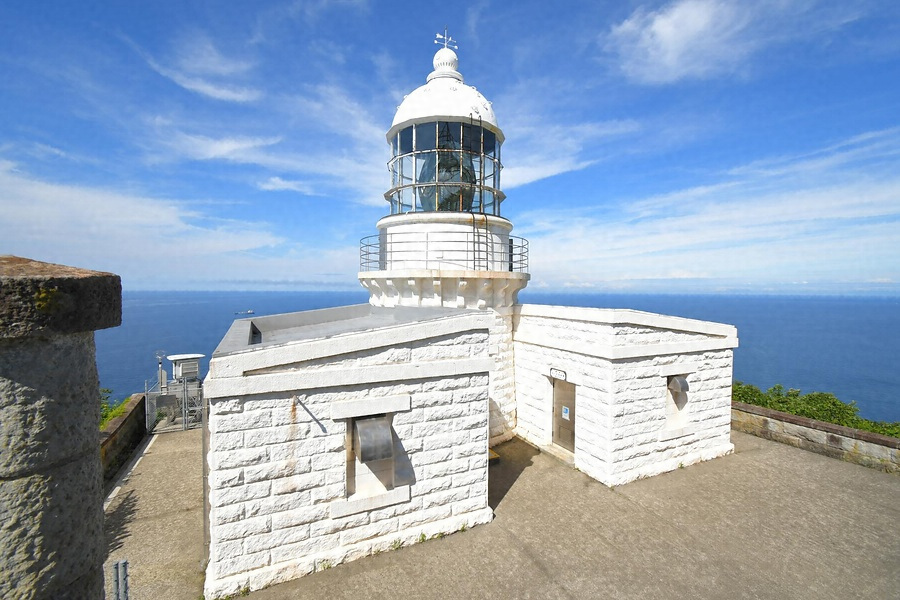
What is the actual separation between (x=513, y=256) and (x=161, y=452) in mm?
10467

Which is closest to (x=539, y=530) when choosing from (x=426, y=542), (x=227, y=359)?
(x=426, y=542)

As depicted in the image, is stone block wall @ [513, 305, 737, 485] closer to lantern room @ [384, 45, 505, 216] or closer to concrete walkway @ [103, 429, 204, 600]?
lantern room @ [384, 45, 505, 216]

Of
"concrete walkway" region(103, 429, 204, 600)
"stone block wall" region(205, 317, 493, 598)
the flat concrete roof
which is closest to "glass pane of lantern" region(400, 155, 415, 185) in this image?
the flat concrete roof

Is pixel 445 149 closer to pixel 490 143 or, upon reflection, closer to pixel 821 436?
pixel 490 143

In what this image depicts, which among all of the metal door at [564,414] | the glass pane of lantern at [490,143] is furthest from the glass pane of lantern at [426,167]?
the metal door at [564,414]

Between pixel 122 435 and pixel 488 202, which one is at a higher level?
pixel 488 202

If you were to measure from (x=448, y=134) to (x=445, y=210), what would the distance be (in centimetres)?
203

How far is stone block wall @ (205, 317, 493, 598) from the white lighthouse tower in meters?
3.43

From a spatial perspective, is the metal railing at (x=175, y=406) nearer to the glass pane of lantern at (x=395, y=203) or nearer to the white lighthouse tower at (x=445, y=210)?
the white lighthouse tower at (x=445, y=210)

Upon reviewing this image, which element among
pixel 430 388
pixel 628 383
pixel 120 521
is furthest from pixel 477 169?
pixel 120 521

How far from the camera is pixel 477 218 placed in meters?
11.0

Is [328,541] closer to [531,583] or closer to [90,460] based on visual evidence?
[531,583]

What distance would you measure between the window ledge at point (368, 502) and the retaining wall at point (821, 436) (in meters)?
10.2

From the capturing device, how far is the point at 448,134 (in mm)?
11273
